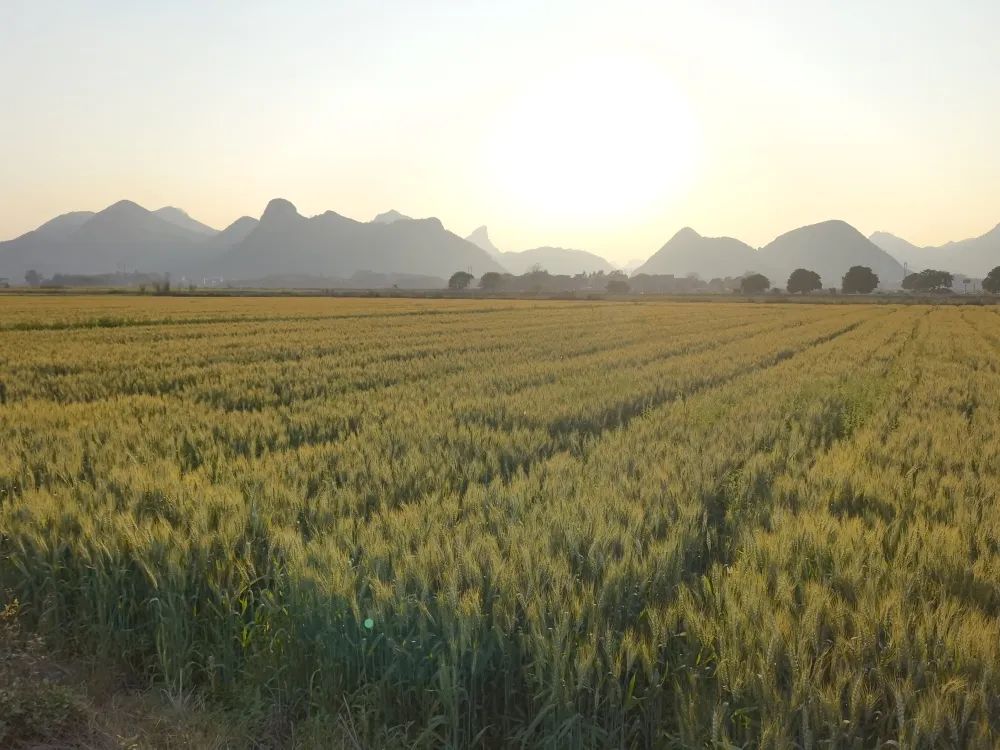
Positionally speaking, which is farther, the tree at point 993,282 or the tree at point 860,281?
the tree at point 860,281

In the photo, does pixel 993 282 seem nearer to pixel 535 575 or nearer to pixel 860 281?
pixel 860 281

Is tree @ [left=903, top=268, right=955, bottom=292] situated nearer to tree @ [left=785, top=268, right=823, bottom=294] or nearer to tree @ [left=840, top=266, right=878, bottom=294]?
tree @ [left=840, top=266, right=878, bottom=294]

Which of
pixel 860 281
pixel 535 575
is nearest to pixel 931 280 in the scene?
pixel 860 281

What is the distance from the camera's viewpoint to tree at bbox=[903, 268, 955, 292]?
158750mm

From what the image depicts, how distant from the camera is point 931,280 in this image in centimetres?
15975

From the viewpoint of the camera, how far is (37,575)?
3.80 meters

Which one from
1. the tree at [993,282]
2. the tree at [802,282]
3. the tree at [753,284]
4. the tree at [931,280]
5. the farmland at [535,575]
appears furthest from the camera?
the tree at [753,284]

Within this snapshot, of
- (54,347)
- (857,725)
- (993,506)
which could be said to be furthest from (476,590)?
(54,347)

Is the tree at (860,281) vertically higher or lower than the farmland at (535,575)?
higher

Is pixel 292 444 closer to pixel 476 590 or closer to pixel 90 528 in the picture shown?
pixel 90 528

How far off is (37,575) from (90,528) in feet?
1.65

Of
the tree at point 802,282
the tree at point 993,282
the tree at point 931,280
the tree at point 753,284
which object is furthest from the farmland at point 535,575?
the tree at point 931,280

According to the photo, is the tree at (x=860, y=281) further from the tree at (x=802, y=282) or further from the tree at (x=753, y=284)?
the tree at (x=753, y=284)

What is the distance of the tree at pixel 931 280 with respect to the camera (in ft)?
521
